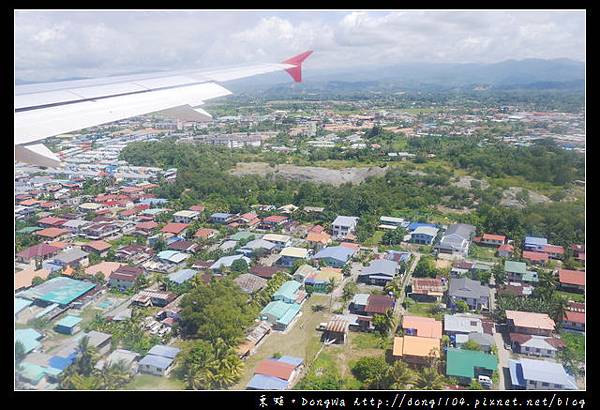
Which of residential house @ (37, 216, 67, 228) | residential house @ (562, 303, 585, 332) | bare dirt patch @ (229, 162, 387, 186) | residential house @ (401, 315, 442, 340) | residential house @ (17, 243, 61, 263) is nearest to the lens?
residential house @ (401, 315, 442, 340)

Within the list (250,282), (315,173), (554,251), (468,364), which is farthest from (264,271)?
(315,173)

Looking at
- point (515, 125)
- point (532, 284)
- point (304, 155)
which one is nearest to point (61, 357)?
point (532, 284)

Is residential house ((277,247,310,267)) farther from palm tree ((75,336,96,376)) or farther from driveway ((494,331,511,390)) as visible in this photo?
palm tree ((75,336,96,376))

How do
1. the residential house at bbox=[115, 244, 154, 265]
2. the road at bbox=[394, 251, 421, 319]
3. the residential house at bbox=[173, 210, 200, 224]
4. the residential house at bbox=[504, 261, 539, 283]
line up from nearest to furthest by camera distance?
1. the road at bbox=[394, 251, 421, 319]
2. the residential house at bbox=[504, 261, 539, 283]
3. the residential house at bbox=[115, 244, 154, 265]
4. the residential house at bbox=[173, 210, 200, 224]

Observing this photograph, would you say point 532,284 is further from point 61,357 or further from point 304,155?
point 304,155

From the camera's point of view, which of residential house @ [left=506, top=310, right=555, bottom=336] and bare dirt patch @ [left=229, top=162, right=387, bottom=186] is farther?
bare dirt patch @ [left=229, top=162, right=387, bottom=186]

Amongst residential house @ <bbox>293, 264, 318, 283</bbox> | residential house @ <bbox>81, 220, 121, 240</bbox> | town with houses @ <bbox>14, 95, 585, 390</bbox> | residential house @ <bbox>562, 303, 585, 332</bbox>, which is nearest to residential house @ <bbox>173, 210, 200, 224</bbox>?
town with houses @ <bbox>14, 95, 585, 390</bbox>

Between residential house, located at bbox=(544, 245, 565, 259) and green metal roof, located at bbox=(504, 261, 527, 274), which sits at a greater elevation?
residential house, located at bbox=(544, 245, 565, 259)

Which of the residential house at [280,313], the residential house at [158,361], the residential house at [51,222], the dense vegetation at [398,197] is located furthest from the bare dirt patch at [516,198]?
the residential house at [51,222]
